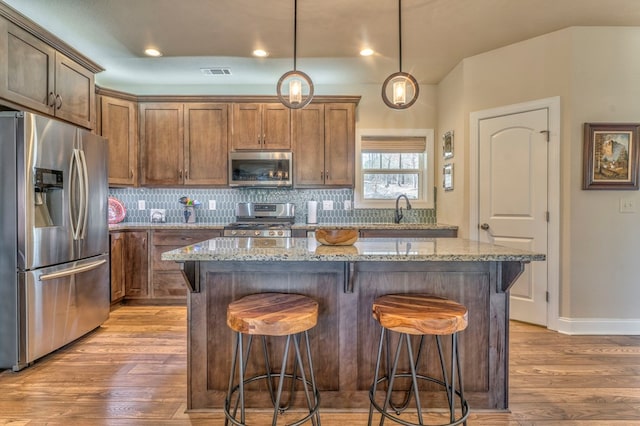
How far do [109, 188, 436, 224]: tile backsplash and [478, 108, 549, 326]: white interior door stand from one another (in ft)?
3.49

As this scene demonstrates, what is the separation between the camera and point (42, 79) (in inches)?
101

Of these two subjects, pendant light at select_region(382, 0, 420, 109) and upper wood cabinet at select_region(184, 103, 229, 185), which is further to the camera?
upper wood cabinet at select_region(184, 103, 229, 185)

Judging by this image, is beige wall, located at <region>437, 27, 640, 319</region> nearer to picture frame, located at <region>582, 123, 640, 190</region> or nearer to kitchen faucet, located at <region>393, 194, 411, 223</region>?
picture frame, located at <region>582, 123, 640, 190</region>

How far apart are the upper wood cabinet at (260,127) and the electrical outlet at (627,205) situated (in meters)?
3.29

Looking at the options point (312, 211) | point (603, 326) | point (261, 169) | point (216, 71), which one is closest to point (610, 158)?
point (603, 326)

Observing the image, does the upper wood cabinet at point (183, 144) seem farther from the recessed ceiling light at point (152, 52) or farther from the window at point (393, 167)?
the window at point (393, 167)

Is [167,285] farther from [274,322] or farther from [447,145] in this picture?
[447,145]

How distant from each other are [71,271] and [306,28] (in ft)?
9.05

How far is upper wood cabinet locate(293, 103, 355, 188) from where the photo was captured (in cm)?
410

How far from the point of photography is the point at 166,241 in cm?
380

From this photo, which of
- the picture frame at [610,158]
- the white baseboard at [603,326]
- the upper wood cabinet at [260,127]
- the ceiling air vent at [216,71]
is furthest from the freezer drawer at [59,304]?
the picture frame at [610,158]

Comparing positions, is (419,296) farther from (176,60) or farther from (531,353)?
(176,60)

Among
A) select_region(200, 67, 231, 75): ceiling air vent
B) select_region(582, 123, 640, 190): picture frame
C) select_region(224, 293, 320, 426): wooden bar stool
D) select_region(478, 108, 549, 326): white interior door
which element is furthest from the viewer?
select_region(200, 67, 231, 75): ceiling air vent

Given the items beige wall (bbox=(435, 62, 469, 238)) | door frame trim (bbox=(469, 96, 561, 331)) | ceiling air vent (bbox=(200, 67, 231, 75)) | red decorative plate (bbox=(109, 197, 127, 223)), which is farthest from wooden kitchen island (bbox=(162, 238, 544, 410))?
red decorative plate (bbox=(109, 197, 127, 223))
